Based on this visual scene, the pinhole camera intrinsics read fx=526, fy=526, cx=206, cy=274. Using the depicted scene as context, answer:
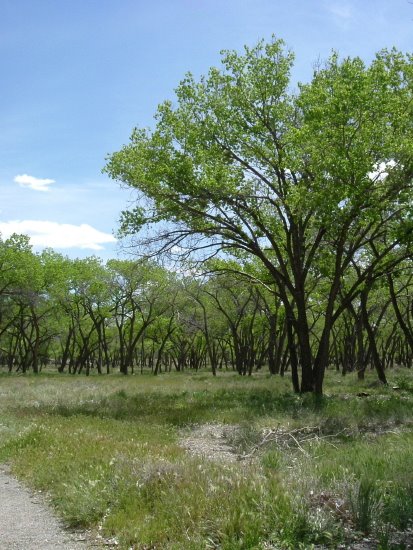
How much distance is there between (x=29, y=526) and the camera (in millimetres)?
6508

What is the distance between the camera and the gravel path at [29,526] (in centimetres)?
579

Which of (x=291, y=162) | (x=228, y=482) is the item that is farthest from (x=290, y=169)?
(x=228, y=482)

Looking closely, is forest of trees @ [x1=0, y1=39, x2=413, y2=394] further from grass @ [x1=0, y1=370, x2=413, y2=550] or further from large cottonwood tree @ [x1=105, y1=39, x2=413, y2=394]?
grass @ [x1=0, y1=370, x2=413, y2=550]

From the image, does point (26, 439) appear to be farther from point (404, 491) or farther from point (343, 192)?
point (343, 192)

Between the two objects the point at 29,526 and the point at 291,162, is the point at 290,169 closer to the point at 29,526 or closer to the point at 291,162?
the point at 291,162

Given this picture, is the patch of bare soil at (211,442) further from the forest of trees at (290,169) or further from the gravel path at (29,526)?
the forest of trees at (290,169)

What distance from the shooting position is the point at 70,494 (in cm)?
712

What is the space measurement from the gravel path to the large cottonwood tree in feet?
36.7

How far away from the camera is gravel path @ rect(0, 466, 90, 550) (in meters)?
5.79

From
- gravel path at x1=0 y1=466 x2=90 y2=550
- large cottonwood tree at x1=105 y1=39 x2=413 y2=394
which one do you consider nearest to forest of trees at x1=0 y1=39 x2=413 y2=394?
large cottonwood tree at x1=105 y1=39 x2=413 y2=394

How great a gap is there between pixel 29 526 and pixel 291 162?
13.7 m

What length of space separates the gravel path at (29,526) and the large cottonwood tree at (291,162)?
11194 mm

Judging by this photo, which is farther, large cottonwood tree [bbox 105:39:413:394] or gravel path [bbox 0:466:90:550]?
large cottonwood tree [bbox 105:39:413:394]

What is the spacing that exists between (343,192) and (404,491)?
33.7 ft
